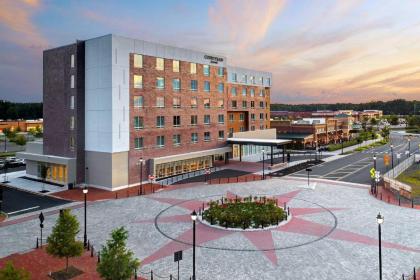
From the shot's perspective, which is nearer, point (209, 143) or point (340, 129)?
point (209, 143)

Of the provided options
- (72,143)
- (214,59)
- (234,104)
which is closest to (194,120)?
(214,59)

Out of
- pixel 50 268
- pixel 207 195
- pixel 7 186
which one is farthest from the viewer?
pixel 7 186

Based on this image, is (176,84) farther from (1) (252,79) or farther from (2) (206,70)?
(1) (252,79)

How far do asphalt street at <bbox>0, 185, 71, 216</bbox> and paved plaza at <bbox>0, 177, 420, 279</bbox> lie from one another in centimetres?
429

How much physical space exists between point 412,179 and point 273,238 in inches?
1457

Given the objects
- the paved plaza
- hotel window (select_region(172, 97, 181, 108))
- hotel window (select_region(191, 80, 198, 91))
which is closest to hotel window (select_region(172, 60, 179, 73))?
hotel window (select_region(191, 80, 198, 91))

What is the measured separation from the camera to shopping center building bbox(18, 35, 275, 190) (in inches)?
1801

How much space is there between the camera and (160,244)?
84.4ft

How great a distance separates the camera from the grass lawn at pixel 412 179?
148 ft

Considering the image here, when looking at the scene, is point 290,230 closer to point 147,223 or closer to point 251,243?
point 251,243

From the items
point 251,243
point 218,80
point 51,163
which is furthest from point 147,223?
point 218,80

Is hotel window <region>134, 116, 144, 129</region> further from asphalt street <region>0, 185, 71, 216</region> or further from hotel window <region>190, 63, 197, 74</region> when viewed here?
asphalt street <region>0, 185, 71, 216</region>

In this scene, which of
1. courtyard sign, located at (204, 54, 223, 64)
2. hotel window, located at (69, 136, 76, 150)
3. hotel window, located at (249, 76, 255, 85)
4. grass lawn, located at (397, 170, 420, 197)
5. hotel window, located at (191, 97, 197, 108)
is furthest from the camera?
hotel window, located at (249, 76, 255, 85)

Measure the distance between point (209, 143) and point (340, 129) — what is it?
2987 inches
